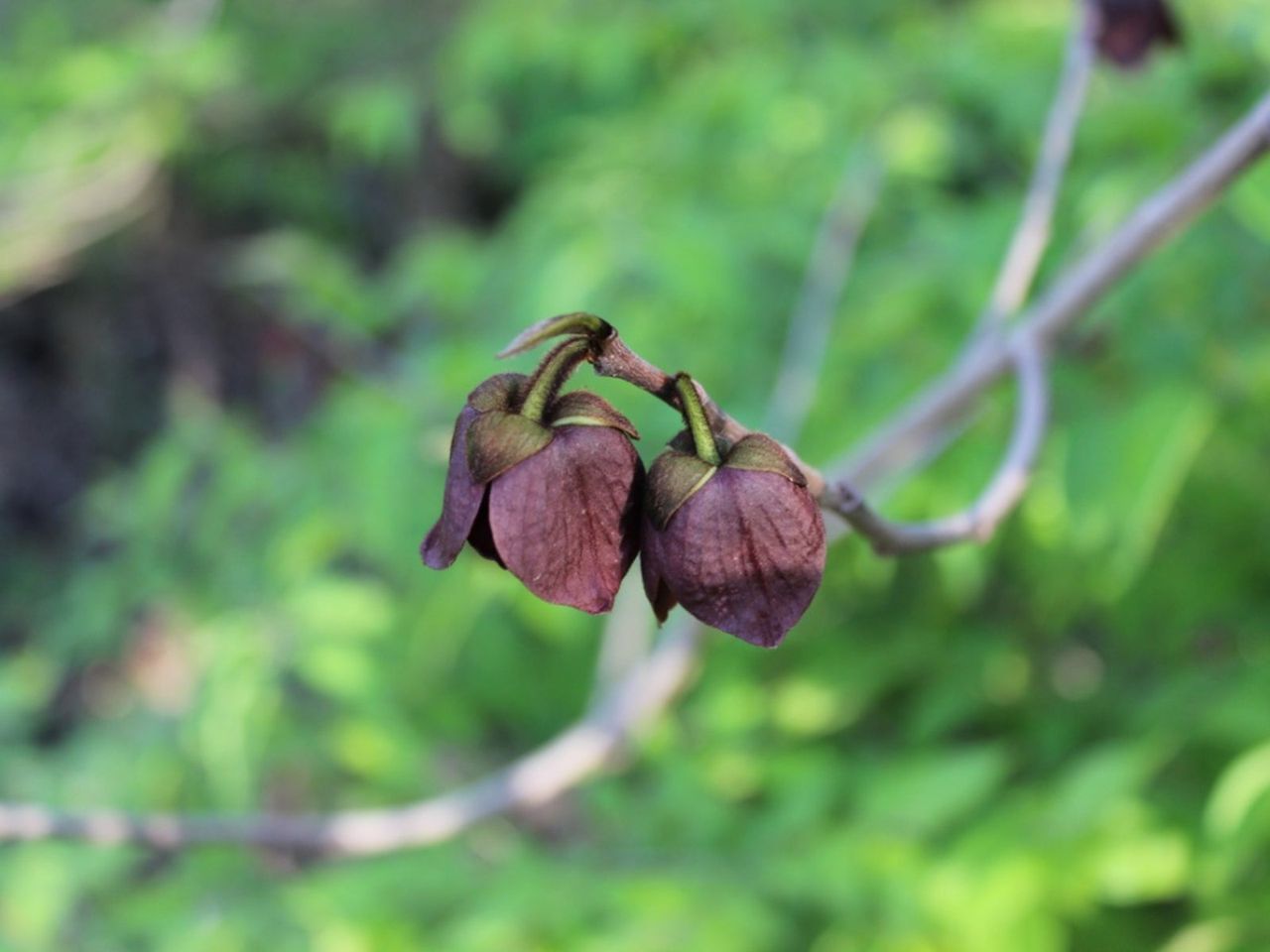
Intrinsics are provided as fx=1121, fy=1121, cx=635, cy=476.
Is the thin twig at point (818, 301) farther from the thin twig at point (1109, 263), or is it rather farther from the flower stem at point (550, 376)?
the flower stem at point (550, 376)

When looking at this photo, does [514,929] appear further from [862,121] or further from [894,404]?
[862,121]

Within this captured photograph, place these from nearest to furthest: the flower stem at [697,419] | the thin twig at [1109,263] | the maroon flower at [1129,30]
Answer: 1. the flower stem at [697,419]
2. the thin twig at [1109,263]
3. the maroon flower at [1129,30]

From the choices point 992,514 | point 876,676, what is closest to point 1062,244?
point 876,676

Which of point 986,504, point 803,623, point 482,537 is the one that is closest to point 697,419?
point 482,537

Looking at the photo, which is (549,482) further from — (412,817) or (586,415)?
(412,817)

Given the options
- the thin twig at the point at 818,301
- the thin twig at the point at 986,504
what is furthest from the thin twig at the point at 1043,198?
the thin twig at the point at 818,301
